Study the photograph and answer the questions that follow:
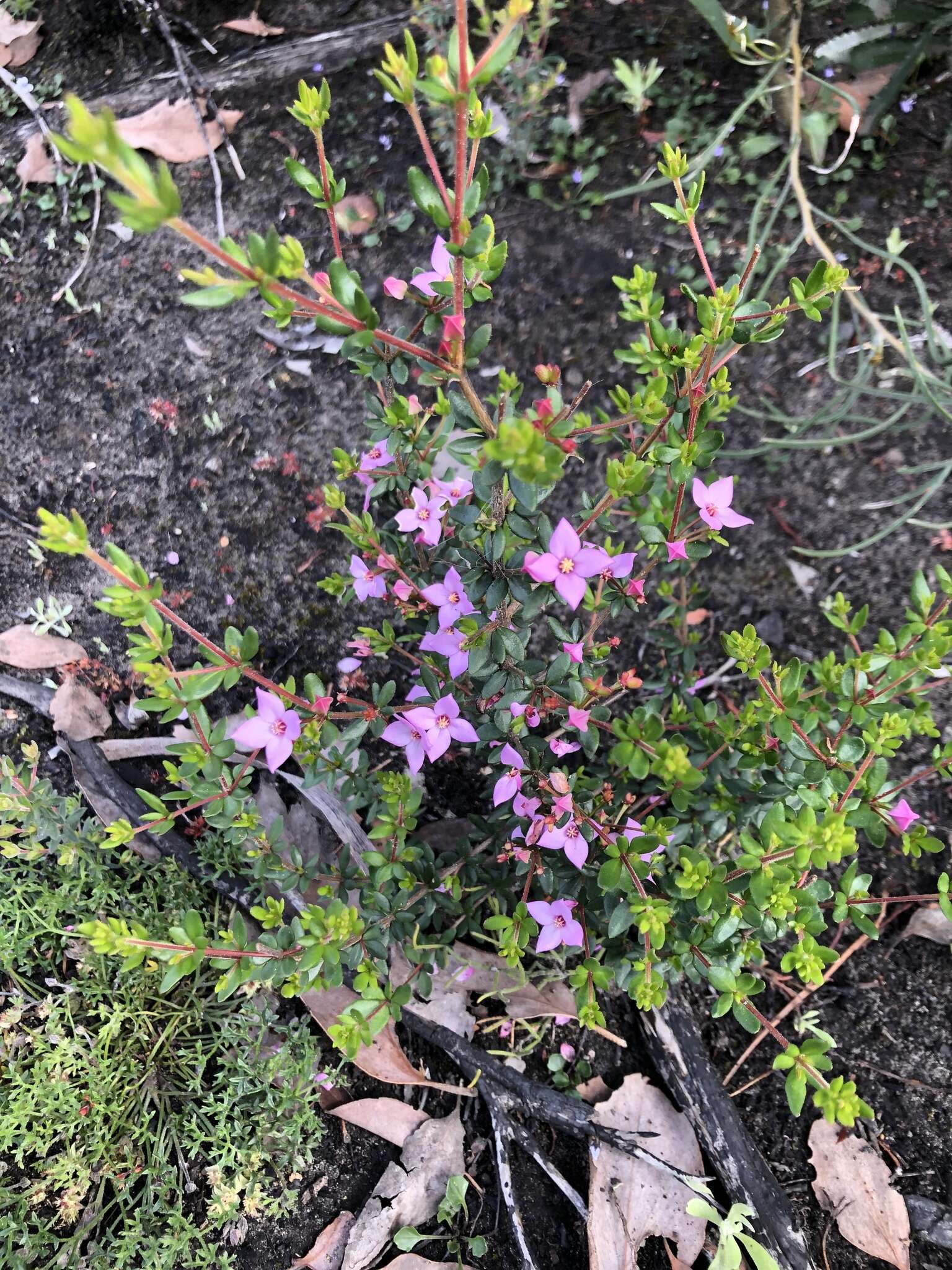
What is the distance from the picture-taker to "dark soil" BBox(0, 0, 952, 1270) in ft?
9.91

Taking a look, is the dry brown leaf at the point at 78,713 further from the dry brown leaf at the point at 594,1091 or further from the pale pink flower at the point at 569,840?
the dry brown leaf at the point at 594,1091

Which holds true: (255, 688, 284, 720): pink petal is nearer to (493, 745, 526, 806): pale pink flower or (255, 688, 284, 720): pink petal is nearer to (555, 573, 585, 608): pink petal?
(493, 745, 526, 806): pale pink flower

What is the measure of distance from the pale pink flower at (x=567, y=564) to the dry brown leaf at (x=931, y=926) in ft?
5.85

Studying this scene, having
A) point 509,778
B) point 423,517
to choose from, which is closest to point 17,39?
point 423,517

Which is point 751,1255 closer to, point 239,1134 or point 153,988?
point 239,1134

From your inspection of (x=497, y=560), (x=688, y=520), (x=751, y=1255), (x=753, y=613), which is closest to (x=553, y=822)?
(x=497, y=560)

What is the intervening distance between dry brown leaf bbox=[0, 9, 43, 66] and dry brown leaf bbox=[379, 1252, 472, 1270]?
15.3 ft

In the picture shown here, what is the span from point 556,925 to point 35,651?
204cm

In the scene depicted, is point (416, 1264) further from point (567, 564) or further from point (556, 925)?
point (567, 564)

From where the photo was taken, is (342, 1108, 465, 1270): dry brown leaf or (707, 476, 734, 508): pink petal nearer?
(707, 476, 734, 508): pink petal

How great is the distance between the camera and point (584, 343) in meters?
3.34

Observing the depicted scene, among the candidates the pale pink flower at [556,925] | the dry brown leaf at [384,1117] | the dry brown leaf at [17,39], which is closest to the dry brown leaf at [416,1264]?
the dry brown leaf at [384,1117]

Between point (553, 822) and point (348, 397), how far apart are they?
1.96m

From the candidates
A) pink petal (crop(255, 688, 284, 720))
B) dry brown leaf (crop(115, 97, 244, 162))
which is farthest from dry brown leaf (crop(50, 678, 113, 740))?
dry brown leaf (crop(115, 97, 244, 162))
